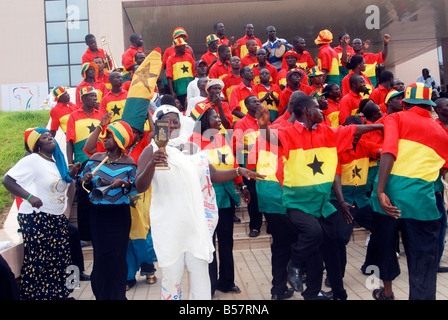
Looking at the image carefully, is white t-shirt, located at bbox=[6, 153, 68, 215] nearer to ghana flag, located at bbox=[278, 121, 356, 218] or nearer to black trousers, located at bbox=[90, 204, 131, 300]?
black trousers, located at bbox=[90, 204, 131, 300]

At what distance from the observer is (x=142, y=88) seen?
5.11 metres

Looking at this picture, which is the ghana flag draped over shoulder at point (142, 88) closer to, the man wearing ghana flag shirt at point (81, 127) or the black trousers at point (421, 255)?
the man wearing ghana flag shirt at point (81, 127)

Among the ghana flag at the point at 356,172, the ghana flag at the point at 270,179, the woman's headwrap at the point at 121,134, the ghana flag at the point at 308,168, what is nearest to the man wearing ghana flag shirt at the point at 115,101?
the woman's headwrap at the point at 121,134

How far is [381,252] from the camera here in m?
4.95

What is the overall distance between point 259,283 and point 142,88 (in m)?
2.94

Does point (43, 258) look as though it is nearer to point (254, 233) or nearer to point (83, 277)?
point (83, 277)

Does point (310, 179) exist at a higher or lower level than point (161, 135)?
lower

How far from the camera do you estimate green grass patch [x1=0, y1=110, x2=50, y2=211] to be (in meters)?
8.56

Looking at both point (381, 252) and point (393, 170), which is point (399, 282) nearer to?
point (381, 252)

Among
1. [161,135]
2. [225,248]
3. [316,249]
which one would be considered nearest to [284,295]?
[225,248]

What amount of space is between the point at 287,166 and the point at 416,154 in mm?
1267

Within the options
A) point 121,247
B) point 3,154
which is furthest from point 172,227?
point 3,154

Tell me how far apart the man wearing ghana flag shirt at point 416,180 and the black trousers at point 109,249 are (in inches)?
105

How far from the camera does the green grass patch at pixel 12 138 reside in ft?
28.1
